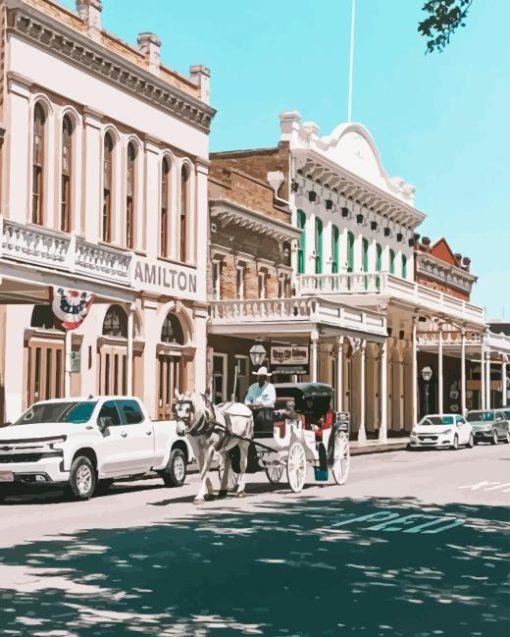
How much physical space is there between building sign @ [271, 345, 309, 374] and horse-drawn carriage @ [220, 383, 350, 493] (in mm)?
17191

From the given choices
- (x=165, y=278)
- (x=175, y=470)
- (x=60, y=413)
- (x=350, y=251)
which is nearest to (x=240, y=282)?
A: (x=165, y=278)

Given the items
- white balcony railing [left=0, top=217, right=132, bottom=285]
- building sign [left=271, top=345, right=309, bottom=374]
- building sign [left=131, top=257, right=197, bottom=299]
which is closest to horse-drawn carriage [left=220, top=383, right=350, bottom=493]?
white balcony railing [left=0, top=217, right=132, bottom=285]

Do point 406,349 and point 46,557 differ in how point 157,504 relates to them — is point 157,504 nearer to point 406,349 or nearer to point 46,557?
point 46,557

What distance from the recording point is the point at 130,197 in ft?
115

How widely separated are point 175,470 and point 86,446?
3.17m

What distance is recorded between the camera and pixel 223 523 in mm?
15422

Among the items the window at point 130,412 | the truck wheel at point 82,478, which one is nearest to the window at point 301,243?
the window at point 130,412

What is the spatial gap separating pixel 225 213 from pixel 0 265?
18610 mm

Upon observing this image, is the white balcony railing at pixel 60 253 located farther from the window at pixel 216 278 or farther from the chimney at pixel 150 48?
the window at pixel 216 278

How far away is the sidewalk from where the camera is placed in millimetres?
39119

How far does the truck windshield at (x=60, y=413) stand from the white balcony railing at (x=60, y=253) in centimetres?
336

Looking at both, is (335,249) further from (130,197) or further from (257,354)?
(130,197)

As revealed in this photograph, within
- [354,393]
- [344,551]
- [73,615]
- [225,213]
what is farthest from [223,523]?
[354,393]

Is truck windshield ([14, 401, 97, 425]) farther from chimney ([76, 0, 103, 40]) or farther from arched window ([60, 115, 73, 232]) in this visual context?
chimney ([76, 0, 103, 40])
